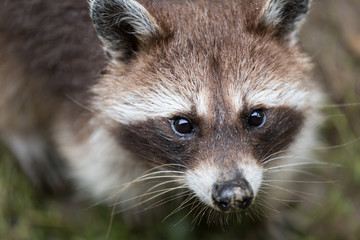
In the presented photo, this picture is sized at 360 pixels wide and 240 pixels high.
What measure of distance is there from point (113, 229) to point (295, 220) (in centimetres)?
148

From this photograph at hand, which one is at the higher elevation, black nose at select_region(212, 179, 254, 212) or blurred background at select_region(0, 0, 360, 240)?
black nose at select_region(212, 179, 254, 212)

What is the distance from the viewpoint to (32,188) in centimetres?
477

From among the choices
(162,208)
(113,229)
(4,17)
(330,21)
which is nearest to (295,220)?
(162,208)

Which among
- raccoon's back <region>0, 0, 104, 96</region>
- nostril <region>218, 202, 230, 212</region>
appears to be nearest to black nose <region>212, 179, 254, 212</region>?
nostril <region>218, 202, 230, 212</region>

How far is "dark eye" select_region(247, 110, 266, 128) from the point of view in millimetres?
3123

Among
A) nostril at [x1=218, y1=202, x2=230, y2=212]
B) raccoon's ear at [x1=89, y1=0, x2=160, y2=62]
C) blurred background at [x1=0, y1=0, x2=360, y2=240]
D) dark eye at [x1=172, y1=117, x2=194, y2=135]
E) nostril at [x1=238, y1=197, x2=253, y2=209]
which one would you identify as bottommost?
blurred background at [x1=0, y1=0, x2=360, y2=240]

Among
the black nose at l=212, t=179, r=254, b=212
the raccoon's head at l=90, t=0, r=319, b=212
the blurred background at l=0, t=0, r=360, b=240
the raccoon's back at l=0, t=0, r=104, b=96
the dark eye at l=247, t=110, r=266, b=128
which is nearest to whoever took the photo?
the black nose at l=212, t=179, r=254, b=212

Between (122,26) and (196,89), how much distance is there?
0.60m

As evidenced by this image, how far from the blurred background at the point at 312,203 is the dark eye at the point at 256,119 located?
1352 mm

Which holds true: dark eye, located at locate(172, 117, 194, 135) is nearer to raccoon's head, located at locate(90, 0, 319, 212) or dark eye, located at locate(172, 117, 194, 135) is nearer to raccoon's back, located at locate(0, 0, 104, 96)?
raccoon's head, located at locate(90, 0, 319, 212)

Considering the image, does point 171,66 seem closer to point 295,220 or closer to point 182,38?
point 182,38

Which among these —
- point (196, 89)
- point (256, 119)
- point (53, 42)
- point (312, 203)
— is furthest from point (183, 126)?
point (312, 203)

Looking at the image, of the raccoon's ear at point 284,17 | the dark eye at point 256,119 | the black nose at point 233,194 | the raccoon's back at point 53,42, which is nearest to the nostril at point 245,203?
the black nose at point 233,194

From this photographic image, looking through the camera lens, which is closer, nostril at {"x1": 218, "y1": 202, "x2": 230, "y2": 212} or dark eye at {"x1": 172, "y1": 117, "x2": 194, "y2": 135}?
nostril at {"x1": 218, "y1": 202, "x2": 230, "y2": 212}
